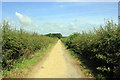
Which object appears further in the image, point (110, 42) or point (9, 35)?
point (9, 35)

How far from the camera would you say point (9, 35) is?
701 centimetres

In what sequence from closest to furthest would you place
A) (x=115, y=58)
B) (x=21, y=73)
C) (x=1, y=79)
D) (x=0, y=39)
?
(x=115, y=58), (x=1, y=79), (x=0, y=39), (x=21, y=73)

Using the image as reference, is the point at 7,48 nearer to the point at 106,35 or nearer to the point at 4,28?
the point at 4,28

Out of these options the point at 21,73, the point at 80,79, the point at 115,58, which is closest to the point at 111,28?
the point at 115,58

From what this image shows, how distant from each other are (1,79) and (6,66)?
Result: 1.24 metres

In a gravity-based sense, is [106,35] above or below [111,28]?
below

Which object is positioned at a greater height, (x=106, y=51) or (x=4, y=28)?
(x=4, y=28)

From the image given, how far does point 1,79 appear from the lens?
574cm

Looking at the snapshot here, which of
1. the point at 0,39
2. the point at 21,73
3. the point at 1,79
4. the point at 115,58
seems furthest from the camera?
the point at 21,73

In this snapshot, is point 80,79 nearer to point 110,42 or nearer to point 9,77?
point 110,42

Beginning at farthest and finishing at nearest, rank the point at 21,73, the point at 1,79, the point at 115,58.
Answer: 1. the point at 21,73
2. the point at 1,79
3. the point at 115,58

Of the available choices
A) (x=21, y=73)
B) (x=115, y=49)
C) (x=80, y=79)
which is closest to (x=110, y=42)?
(x=115, y=49)

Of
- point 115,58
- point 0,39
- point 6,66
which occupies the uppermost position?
point 0,39

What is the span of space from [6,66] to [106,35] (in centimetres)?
612
